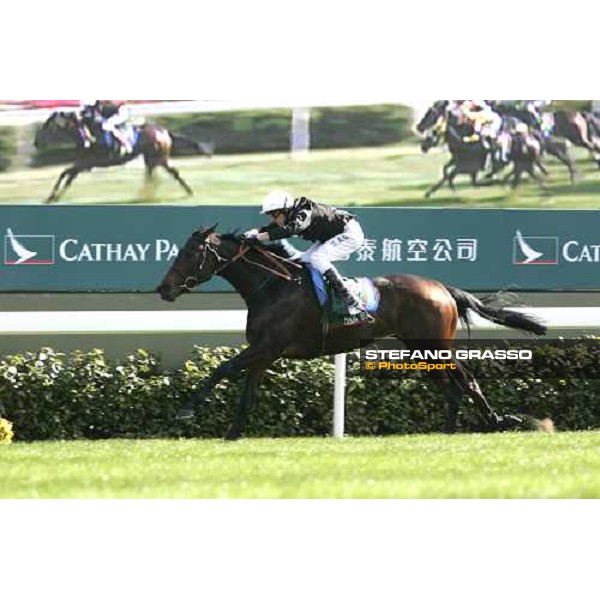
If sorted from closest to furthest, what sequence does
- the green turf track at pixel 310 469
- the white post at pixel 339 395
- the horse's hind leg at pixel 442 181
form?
the green turf track at pixel 310 469, the horse's hind leg at pixel 442 181, the white post at pixel 339 395

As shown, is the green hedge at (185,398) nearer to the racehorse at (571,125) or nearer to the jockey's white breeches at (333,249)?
the jockey's white breeches at (333,249)

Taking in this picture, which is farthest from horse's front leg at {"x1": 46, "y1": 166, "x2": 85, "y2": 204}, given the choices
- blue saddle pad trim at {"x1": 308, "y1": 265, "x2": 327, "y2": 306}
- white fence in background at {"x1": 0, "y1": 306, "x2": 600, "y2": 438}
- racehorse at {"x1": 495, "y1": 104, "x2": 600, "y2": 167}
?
racehorse at {"x1": 495, "y1": 104, "x2": 600, "y2": 167}

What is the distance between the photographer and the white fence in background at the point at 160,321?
10.4 metres

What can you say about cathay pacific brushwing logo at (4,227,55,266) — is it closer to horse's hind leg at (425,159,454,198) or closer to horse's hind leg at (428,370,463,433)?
horse's hind leg at (425,159,454,198)

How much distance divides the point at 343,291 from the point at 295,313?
363mm

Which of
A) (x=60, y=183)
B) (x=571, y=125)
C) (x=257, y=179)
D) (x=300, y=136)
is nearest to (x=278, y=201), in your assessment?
(x=257, y=179)

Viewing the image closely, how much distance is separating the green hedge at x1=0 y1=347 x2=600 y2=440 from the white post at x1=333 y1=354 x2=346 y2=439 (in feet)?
0.36

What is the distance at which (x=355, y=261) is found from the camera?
10.2 metres

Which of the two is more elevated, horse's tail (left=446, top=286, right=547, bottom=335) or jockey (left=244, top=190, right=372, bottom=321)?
jockey (left=244, top=190, right=372, bottom=321)

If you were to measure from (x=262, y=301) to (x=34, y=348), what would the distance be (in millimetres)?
1798

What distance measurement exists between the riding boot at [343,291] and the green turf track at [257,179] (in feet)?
1.65

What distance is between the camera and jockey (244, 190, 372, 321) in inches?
388

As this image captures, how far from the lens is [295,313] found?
397 inches

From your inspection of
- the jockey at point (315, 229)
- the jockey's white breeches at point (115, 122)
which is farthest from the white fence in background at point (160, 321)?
the jockey's white breeches at point (115, 122)
